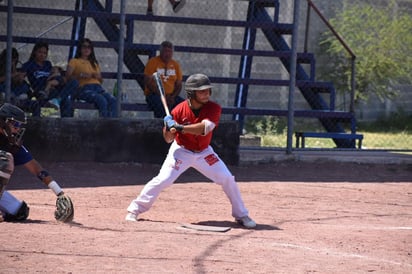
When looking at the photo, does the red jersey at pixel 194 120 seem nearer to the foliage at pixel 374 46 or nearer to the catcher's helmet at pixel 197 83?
the catcher's helmet at pixel 197 83

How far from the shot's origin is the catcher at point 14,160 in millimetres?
7609

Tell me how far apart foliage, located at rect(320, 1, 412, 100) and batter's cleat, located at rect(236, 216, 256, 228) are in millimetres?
14764

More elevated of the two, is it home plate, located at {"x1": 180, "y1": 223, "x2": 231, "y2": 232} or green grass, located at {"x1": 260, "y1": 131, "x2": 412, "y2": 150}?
green grass, located at {"x1": 260, "y1": 131, "x2": 412, "y2": 150}

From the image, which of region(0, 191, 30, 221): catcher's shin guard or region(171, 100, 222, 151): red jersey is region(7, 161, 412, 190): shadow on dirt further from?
region(171, 100, 222, 151): red jersey

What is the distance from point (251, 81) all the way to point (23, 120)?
24.4 feet

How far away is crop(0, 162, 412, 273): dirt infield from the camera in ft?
21.5

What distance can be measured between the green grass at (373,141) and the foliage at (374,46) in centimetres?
200

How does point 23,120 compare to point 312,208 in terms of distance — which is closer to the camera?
point 23,120

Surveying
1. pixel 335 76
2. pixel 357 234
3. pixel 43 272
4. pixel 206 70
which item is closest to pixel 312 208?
pixel 357 234

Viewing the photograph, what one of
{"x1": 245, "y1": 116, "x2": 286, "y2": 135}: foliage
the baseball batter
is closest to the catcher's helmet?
the baseball batter

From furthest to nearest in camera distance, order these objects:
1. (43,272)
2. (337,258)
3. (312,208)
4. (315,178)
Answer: (315,178)
(312,208)
(337,258)
(43,272)

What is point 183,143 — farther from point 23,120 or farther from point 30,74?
point 30,74

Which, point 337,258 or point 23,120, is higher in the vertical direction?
point 23,120

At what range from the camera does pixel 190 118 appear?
8.58 m
